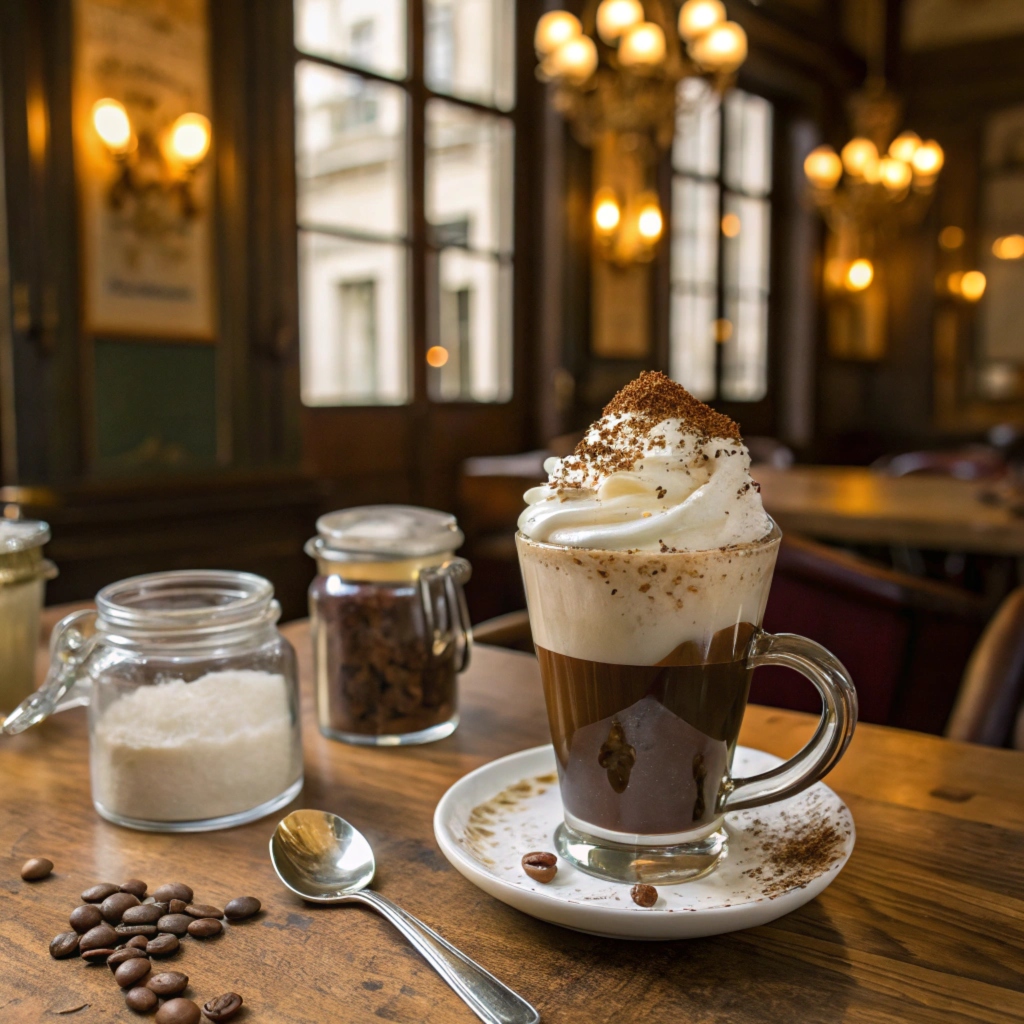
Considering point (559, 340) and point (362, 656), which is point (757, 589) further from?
point (559, 340)

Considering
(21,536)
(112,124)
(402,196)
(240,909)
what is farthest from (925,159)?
(240,909)

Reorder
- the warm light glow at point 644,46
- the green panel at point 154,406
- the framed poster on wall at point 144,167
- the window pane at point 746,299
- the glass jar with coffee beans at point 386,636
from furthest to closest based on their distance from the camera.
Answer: the window pane at point 746,299 → the warm light glow at point 644,46 → the green panel at point 154,406 → the framed poster on wall at point 144,167 → the glass jar with coffee beans at point 386,636

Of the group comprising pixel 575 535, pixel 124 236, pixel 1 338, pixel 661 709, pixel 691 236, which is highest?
pixel 691 236

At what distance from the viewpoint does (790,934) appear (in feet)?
2.08

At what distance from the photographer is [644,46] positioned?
3520 mm

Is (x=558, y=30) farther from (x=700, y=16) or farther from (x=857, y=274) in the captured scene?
Answer: (x=857, y=274)

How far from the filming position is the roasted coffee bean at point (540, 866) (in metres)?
0.68

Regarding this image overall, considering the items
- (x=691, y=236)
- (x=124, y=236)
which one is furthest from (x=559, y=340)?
(x=124, y=236)

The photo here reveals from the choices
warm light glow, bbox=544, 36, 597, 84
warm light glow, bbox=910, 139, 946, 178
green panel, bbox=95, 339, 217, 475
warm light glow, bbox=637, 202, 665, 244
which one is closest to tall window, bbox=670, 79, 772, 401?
warm light glow, bbox=637, 202, 665, 244

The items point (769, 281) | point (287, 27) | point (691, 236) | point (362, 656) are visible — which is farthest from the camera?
point (769, 281)

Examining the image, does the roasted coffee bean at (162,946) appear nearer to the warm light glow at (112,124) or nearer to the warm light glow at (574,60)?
the warm light glow at (112,124)

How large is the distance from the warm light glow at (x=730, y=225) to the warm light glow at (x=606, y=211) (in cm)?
161

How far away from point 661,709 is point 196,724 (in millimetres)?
376

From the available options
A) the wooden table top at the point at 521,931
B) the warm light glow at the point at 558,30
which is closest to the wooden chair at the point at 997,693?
the wooden table top at the point at 521,931
